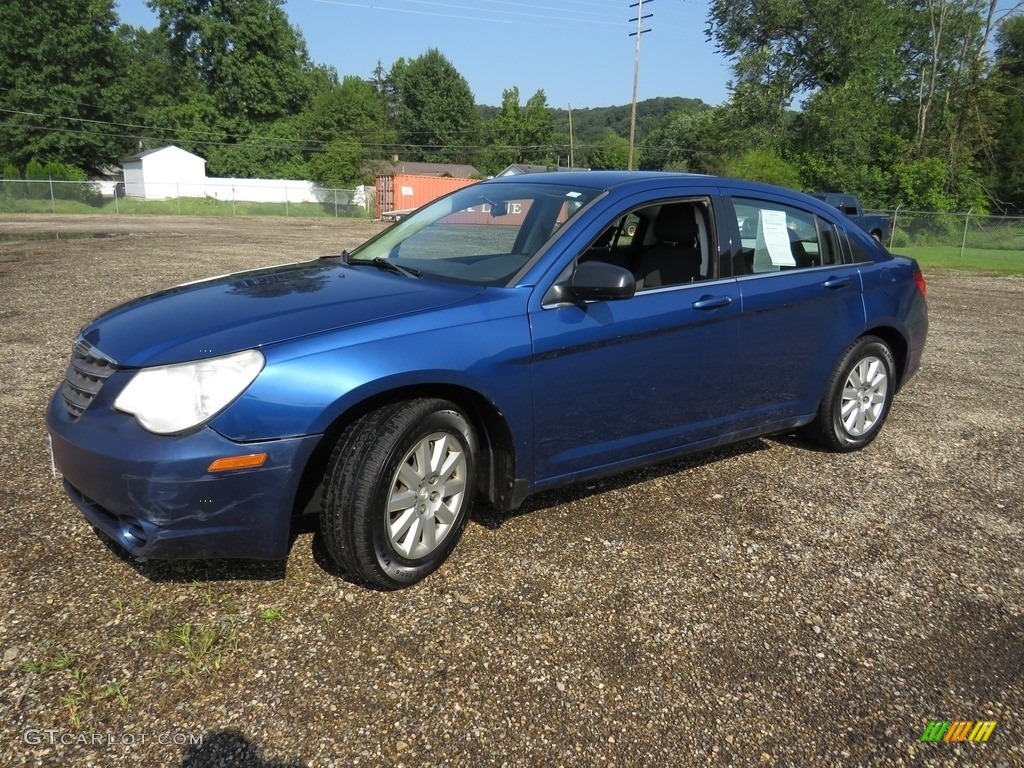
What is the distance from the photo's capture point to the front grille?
2854 millimetres

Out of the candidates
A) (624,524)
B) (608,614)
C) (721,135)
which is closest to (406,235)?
(624,524)

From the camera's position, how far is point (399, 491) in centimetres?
299

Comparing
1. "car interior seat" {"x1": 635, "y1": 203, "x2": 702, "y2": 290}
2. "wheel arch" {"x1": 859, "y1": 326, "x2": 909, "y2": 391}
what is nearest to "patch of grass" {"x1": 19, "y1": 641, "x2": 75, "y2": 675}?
"car interior seat" {"x1": 635, "y1": 203, "x2": 702, "y2": 290}

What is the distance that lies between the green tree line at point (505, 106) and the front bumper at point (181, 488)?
3645 centimetres

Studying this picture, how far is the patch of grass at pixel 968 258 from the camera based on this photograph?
866 inches

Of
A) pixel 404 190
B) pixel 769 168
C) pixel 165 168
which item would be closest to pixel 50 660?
pixel 769 168

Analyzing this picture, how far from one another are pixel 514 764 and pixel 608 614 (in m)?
0.89

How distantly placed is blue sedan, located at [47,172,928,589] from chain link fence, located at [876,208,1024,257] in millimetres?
25201

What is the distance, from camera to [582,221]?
3602 millimetres

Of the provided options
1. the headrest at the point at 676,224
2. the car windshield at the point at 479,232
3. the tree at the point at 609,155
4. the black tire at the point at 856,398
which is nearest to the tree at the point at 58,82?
the tree at the point at 609,155

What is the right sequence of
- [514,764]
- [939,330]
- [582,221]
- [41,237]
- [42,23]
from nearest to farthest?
[514,764]
[582,221]
[939,330]
[41,237]
[42,23]

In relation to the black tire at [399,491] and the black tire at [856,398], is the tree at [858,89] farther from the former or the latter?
the black tire at [399,491]

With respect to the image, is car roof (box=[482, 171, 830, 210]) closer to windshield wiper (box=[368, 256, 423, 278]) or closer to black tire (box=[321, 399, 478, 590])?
windshield wiper (box=[368, 256, 423, 278])

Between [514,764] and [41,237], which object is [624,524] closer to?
[514,764]
